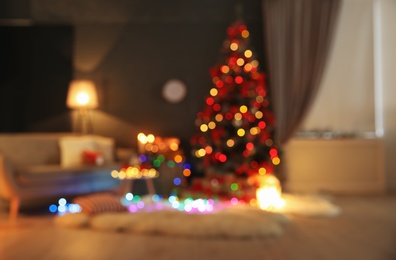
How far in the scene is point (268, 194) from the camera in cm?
605

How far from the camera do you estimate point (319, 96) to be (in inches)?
287

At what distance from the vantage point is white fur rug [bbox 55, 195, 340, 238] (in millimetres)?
4141

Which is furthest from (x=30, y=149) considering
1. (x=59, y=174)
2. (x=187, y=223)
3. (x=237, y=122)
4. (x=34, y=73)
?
(x=237, y=122)

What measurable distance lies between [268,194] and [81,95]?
2.93 metres

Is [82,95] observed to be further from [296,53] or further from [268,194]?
[296,53]

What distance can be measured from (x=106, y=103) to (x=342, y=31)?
360 cm

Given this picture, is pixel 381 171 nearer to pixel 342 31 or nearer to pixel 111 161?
pixel 342 31

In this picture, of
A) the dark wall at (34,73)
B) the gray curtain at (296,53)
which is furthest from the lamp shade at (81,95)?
the gray curtain at (296,53)

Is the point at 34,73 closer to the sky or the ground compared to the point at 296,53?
closer to the ground

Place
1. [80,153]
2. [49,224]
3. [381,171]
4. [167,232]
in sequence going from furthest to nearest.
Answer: [381,171] → [80,153] → [49,224] → [167,232]

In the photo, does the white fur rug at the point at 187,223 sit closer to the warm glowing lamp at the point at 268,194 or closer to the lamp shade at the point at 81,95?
the warm glowing lamp at the point at 268,194

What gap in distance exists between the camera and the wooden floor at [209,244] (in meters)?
3.50

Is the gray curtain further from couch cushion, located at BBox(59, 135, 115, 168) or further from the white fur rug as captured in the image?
the white fur rug

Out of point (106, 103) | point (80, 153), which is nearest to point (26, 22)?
point (106, 103)
